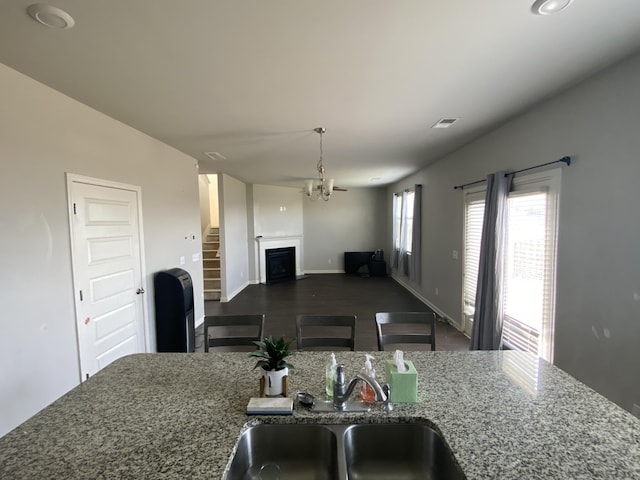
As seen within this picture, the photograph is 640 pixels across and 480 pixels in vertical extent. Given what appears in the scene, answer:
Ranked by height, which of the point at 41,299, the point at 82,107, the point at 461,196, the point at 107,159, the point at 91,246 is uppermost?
the point at 82,107

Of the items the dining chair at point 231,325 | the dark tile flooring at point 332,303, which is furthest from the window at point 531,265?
the dining chair at point 231,325

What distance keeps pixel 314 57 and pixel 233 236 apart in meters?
5.00

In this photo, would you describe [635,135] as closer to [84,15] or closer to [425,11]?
[425,11]

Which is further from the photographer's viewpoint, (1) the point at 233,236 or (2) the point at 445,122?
(1) the point at 233,236

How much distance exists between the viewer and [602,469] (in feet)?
2.83

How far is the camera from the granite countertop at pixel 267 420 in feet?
2.93

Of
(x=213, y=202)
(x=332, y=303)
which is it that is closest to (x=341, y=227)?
(x=332, y=303)

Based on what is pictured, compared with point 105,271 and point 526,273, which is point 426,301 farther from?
point 105,271

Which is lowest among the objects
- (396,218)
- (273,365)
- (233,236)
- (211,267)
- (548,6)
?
(211,267)

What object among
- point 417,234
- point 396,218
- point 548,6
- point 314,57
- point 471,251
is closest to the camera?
point 548,6

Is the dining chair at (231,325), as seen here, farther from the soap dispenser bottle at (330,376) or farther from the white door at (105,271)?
the white door at (105,271)

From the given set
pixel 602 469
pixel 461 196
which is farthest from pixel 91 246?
pixel 461 196

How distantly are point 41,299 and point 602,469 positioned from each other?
10.4ft

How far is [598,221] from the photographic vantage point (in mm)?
2068
